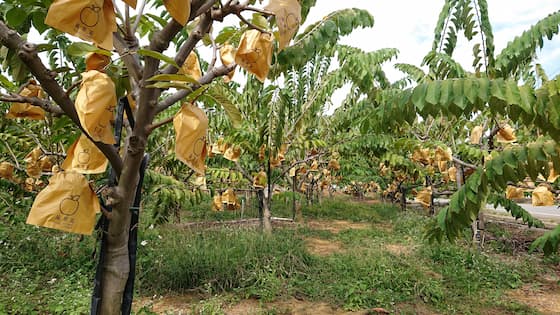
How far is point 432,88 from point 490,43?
248 centimetres

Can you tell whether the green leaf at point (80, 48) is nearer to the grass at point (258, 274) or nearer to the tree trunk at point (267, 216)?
the grass at point (258, 274)

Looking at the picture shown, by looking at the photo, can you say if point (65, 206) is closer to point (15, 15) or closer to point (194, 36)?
point (194, 36)

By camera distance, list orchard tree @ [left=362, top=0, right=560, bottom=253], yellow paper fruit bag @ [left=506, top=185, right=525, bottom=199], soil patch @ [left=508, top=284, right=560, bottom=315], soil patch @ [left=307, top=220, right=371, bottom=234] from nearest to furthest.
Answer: orchard tree @ [left=362, top=0, right=560, bottom=253], soil patch @ [left=508, top=284, right=560, bottom=315], yellow paper fruit bag @ [left=506, top=185, right=525, bottom=199], soil patch @ [left=307, top=220, right=371, bottom=234]

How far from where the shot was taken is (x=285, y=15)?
3.24 feet

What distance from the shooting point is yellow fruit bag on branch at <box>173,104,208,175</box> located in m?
0.90

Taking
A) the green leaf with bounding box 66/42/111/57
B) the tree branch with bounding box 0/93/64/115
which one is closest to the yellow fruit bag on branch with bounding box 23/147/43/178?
the tree branch with bounding box 0/93/64/115

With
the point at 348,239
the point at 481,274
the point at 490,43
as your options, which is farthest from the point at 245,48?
the point at 348,239

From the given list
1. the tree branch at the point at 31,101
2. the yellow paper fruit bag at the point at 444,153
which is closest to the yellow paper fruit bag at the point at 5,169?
the tree branch at the point at 31,101

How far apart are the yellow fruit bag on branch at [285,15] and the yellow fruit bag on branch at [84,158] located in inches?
25.8

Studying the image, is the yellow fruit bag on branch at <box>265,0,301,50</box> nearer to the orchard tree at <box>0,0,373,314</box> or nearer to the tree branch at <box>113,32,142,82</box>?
the orchard tree at <box>0,0,373,314</box>

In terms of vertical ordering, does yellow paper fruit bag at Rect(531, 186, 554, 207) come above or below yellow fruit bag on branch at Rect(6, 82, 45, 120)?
below

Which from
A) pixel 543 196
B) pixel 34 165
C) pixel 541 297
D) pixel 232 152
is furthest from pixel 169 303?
pixel 541 297

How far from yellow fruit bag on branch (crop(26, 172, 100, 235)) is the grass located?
2.93 meters

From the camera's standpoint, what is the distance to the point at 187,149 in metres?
0.92
